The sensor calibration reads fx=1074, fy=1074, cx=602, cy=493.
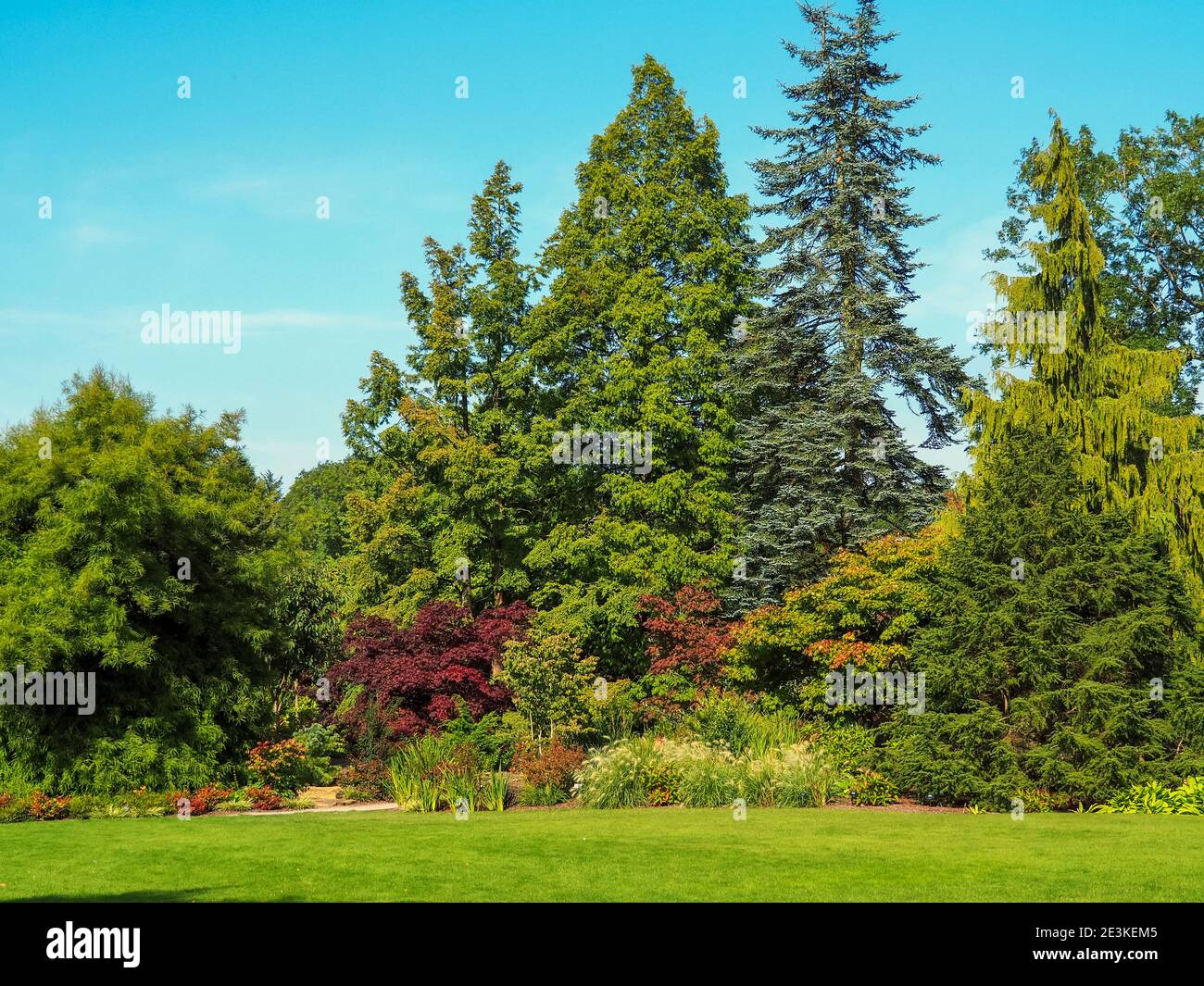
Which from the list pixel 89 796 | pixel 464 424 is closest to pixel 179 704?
pixel 89 796

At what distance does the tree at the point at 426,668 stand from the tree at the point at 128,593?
8.17 feet

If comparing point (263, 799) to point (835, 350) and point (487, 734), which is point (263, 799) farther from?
point (835, 350)

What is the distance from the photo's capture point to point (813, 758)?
699 inches

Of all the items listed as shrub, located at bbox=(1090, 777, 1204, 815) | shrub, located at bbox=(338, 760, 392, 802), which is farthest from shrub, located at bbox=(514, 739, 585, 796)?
shrub, located at bbox=(1090, 777, 1204, 815)

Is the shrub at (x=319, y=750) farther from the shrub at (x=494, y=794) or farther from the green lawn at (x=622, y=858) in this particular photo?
the green lawn at (x=622, y=858)

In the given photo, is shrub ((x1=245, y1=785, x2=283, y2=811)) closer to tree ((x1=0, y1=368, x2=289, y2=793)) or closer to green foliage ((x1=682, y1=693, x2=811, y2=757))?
tree ((x1=0, y1=368, x2=289, y2=793))

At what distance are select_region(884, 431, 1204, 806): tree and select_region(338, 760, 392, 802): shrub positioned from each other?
8.93 metres

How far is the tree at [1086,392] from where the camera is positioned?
1902cm

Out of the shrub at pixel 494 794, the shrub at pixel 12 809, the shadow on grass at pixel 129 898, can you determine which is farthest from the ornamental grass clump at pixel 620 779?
the shrub at pixel 12 809

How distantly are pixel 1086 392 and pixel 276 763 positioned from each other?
16.3 meters

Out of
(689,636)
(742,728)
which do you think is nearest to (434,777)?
(742,728)

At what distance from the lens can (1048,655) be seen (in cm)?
1683
